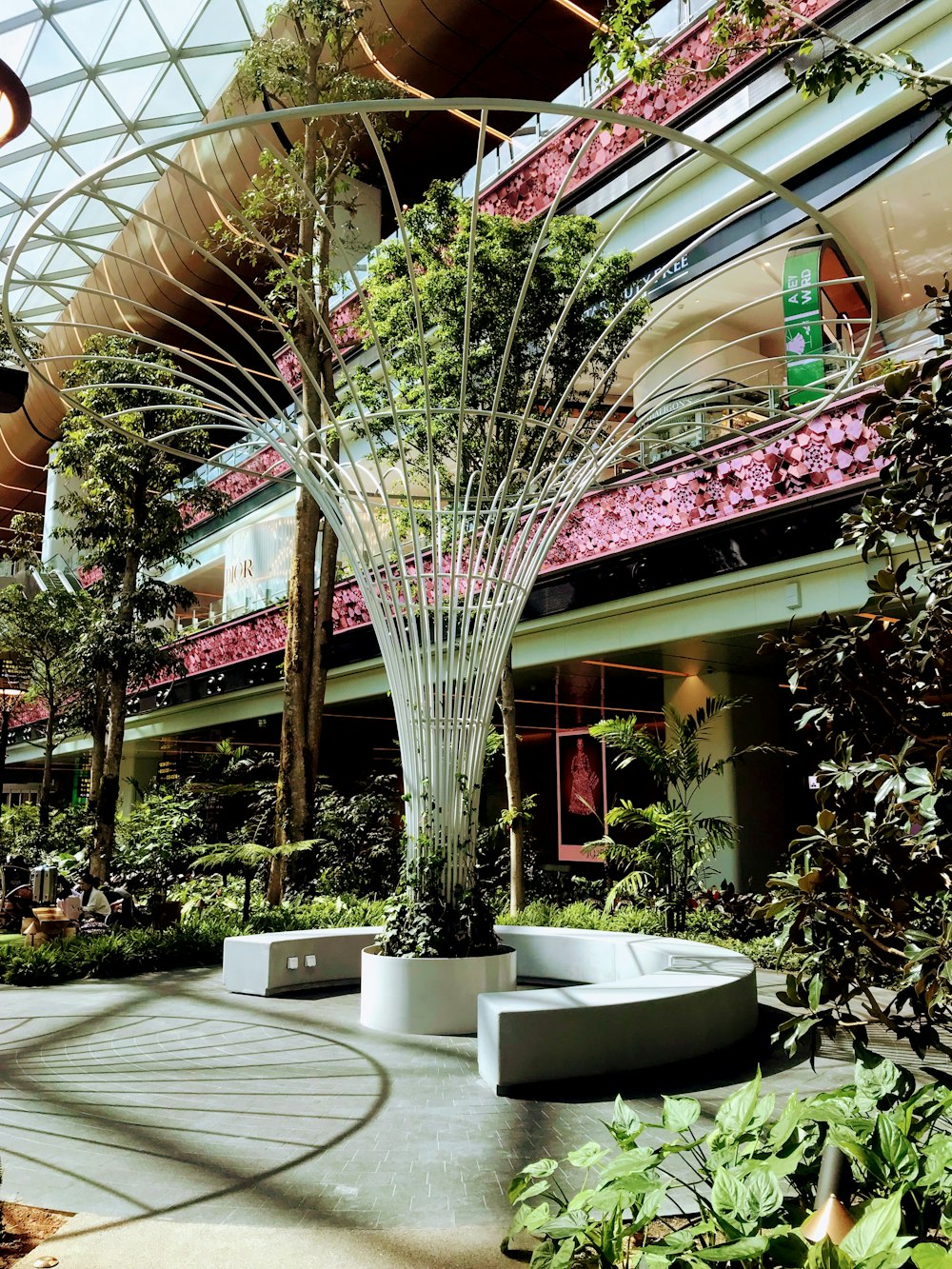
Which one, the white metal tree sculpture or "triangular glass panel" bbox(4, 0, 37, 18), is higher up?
"triangular glass panel" bbox(4, 0, 37, 18)

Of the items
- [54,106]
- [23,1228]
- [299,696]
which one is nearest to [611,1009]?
[23,1228]

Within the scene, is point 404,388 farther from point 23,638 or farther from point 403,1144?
point 23,638

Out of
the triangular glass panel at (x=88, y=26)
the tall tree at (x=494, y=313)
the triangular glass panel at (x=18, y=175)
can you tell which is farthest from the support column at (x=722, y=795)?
the triangular glass panel at (x=18, y=175)

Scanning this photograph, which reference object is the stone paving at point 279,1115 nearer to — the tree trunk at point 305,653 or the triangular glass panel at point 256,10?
the tree trunk at point 305,653

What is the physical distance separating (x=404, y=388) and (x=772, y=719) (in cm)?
650

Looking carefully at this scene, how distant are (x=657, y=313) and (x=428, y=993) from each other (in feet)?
17.7

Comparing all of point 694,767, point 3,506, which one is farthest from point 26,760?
point 694,767

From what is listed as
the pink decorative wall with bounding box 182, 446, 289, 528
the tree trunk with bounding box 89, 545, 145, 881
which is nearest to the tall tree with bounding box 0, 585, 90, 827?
the pink decorative wall with bounding box 182, 446, 289, 528

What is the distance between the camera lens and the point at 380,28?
15289mm

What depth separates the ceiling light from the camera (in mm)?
2385

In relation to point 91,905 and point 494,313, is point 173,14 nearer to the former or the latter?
point 494,313

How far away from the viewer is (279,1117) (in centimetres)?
491

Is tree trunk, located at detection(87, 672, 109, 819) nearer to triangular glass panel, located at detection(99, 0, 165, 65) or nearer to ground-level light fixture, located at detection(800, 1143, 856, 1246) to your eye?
triangular glass panel, located at detection(99, 0, 165, 65)

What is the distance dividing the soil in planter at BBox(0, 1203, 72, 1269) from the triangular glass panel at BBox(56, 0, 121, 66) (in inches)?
795
